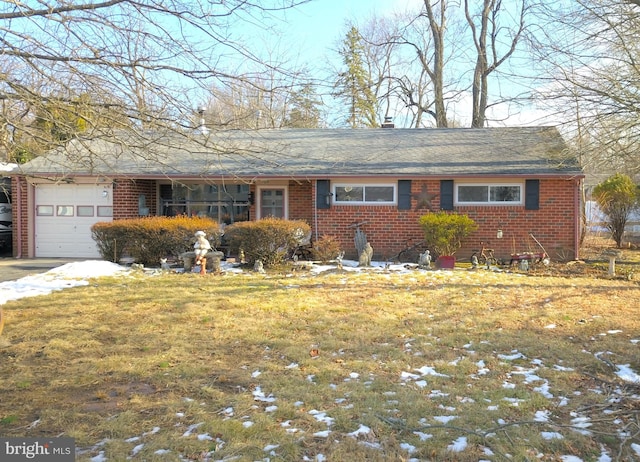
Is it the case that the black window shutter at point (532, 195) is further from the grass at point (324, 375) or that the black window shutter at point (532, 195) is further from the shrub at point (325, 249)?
the shrub at point (325, 249)

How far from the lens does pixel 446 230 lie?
12.4m

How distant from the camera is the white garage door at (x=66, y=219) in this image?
14.8 meters

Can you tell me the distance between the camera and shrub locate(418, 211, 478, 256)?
12.4 m

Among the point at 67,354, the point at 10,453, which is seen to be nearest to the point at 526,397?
the point at 10,453

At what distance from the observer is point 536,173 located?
12.8m

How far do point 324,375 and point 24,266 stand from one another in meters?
10.9

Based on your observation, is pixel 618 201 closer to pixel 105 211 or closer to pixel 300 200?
pixel 300 200

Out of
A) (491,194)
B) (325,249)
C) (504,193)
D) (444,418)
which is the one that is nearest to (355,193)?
(325,249)

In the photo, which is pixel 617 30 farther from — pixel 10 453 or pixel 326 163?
pixel 10 453

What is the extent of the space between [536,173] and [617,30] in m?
4.27

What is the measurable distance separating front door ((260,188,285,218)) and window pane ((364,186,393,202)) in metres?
2.65

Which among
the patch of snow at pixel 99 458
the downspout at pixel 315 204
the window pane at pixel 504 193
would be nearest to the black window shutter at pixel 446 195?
the window pane at pixel 504 193

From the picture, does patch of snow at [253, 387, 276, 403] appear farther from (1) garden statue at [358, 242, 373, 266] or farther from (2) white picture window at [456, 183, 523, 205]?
(2) white picture window at [456, 183, 523, 205]

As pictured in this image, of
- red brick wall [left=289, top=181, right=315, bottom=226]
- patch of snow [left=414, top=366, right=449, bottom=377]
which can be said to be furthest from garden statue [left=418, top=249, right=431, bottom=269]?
patch of snow [left=414, top=366, right=449, bottom=377]
